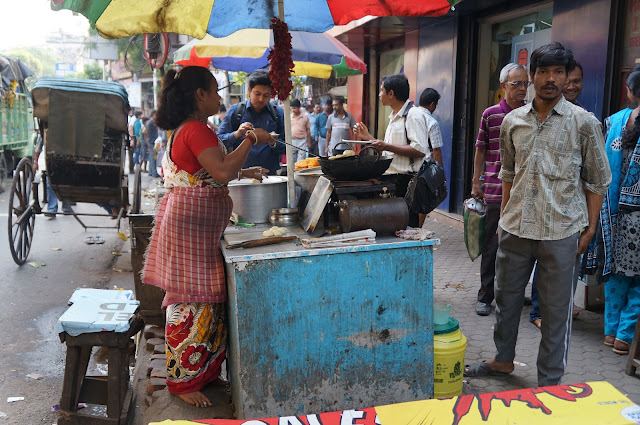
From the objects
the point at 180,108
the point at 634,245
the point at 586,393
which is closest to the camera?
the point at 586,393

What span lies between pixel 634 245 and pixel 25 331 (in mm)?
4826

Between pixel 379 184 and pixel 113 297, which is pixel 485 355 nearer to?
pixel 379 184

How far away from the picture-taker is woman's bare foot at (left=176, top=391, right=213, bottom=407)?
3.04m

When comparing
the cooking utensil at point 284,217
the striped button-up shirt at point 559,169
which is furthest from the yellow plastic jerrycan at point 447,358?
the cooking utensil at point 284,217

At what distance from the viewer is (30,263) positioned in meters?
6.86

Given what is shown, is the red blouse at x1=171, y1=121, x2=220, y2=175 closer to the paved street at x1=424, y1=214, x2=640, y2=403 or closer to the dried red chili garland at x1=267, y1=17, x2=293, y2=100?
the dried red chili garland at x1=267, y1=17, x2=293, y2=100

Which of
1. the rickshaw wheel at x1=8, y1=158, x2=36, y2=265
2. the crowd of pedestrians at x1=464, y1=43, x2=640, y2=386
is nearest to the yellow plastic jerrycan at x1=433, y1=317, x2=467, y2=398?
the crowd of pedestrians at x1=464, y1=43, x2=640, y2=386

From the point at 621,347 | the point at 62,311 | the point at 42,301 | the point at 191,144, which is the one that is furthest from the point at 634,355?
the point at 42,301

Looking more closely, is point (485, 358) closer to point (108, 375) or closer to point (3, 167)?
point (108, 375)

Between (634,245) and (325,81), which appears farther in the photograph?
(325,81)

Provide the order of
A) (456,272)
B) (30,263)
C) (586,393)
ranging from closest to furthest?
(586,393), (456,272), (30,263)

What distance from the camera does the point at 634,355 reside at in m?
3.53

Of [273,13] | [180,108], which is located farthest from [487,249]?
[180,108]

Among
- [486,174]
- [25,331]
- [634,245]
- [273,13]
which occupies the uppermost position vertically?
[273,13]
